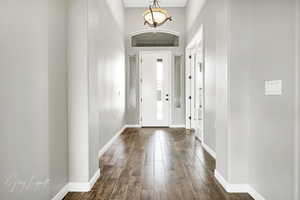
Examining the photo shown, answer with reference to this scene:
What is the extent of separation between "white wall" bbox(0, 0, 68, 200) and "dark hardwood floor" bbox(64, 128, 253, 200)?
587 millimetres

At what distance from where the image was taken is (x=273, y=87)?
197cm

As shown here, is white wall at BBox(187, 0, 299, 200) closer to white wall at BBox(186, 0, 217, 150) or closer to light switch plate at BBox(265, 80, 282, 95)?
Result: light switch plate at BBox(265, 80, 282, 95)

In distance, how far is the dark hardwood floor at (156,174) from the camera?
236 cm

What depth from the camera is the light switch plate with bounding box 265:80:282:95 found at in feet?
6.15

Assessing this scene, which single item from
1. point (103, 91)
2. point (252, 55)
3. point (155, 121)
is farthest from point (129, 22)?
point (252, 55)

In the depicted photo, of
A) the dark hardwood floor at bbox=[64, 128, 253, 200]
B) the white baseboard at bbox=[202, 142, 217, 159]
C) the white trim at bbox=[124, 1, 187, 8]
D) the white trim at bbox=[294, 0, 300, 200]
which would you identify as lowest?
the dark hardwood floor at bbox=[64, 128, 253, 200]

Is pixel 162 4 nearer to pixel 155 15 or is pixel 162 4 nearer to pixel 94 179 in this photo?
pixel 155 15

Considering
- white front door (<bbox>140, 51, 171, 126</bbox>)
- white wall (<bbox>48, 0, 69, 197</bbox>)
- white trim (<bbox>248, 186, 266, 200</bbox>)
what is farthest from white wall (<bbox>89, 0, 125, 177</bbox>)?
white front door (<bbox>140, 51, 171, 126</bbox>)

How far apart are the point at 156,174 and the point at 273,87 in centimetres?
177

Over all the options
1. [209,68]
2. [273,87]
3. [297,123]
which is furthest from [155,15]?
[297,123]

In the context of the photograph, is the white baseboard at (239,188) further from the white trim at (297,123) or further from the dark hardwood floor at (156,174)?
the white trim at (297,123)

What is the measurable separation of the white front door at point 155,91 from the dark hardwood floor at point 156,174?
2600mm

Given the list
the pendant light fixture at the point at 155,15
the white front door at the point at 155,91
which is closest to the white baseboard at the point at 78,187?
the pendant light fixture at the point at 155,15

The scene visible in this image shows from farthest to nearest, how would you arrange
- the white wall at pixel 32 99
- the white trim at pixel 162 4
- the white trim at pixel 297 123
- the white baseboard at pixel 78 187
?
the white trim at pixel 162 4, the white baseboard at pixel 78 187, the white trim at pixel 297 123, the white wall at pixel 32 99
